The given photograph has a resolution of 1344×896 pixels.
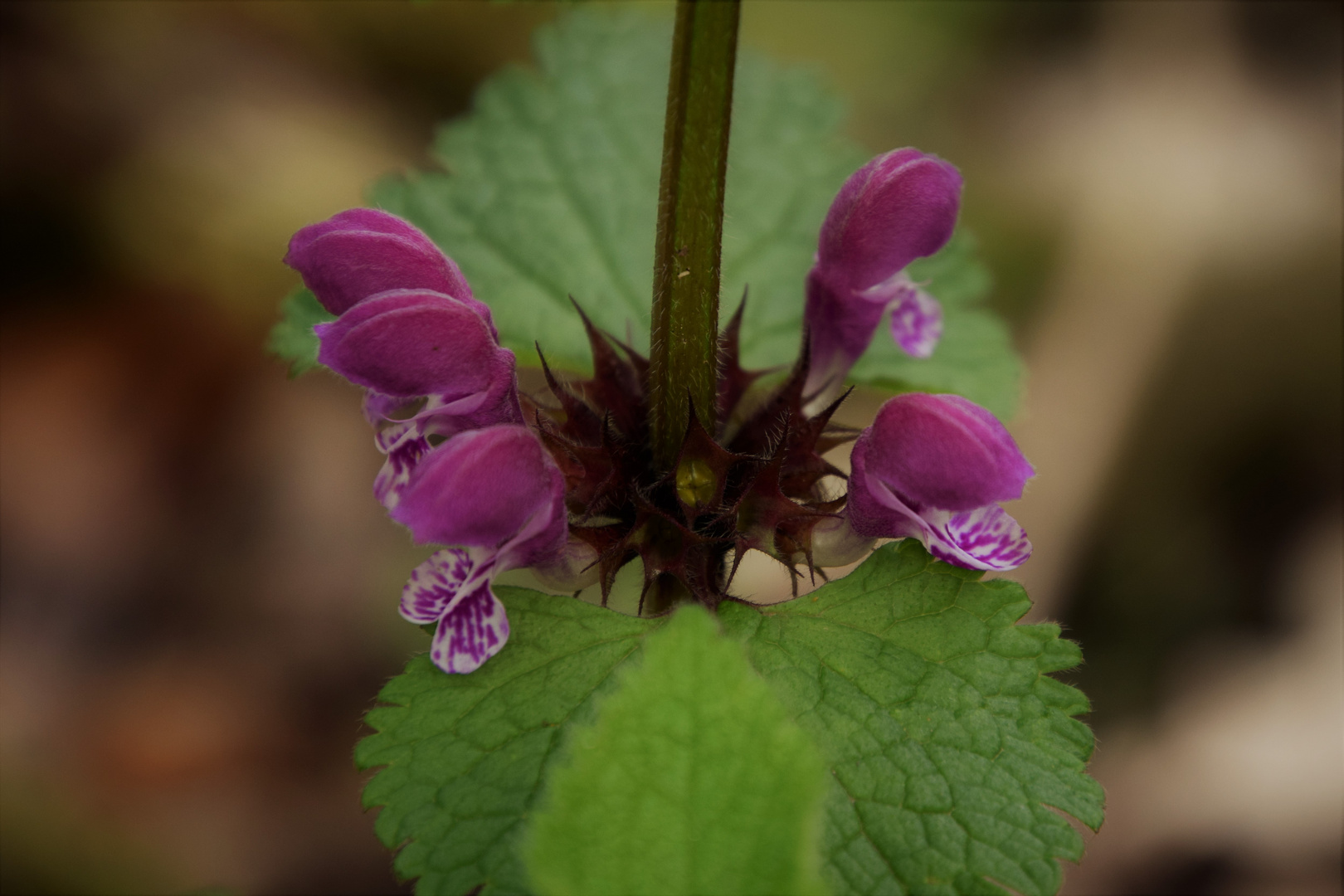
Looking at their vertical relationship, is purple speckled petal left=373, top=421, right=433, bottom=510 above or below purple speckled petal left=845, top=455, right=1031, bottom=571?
above

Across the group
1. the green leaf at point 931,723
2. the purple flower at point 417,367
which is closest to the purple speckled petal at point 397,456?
the purple flower at point 417,367

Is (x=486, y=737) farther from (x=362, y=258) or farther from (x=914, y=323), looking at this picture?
(x=914, y=323)

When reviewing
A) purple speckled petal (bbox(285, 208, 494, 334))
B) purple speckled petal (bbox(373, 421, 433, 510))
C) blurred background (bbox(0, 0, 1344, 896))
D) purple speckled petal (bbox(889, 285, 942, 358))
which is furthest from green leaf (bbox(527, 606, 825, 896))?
blurred background (bbox(0, 0, 1344, 896))

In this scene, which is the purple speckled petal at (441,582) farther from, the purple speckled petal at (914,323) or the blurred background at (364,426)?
the blurred background at (364,426)

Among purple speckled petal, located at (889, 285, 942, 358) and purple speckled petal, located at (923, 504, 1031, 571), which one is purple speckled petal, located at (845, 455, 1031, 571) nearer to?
purple speckled petal, located at (923, 504, 1031, 571)

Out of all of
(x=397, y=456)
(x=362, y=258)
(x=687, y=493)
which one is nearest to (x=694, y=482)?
(x=687, y=493)

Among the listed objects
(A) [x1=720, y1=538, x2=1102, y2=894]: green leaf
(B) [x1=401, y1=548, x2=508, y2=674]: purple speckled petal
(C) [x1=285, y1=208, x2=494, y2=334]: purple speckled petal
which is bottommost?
(A) [x1=720, y1=538, x2=1102, y2=894]: green leaf

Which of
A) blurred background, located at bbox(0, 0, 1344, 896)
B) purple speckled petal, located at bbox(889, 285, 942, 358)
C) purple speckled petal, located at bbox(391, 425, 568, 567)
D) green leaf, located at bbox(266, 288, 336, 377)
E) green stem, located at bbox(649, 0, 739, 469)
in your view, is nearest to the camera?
green stem, located at bbox(649, 0, 739, 469)
